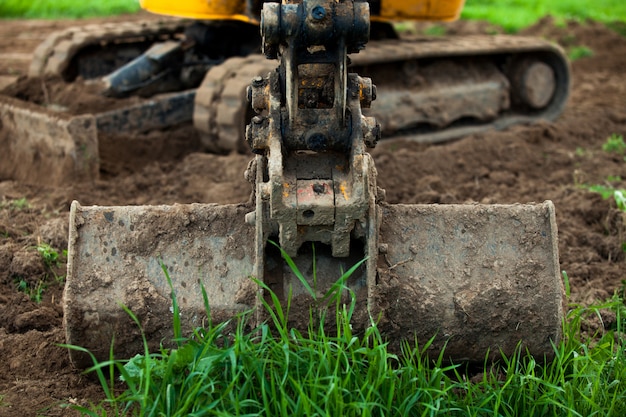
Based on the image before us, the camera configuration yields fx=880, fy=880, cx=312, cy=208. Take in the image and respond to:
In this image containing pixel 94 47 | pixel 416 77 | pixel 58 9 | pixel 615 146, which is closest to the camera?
pixel 615 146

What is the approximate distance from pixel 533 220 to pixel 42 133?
395 cm

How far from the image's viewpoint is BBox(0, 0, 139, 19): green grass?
49.7 ft

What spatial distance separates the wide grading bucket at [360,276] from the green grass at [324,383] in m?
0.17

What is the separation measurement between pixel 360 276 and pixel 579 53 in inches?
383

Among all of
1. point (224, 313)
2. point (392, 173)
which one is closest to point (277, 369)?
point (224, 313)

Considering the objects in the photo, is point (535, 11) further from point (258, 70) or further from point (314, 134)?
point (314, 134)

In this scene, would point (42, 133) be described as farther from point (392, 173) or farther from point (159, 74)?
point (392, 173)

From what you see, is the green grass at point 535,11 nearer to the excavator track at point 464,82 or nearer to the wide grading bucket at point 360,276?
the excavator track at point 464,82

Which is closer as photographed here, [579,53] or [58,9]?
[579,53]

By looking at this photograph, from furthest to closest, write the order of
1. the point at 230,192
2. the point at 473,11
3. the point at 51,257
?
the point at 473,11
the point at 230,192
the point at 51,257

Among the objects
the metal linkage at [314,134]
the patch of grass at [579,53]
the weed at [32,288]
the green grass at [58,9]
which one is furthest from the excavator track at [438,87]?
the green grass at [58,9]

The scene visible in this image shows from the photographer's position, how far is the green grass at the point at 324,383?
118 inches

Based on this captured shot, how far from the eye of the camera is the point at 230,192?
5945 millimetres

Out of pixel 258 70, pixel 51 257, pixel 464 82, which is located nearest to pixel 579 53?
pixel 464 82
